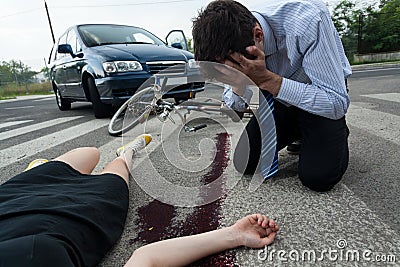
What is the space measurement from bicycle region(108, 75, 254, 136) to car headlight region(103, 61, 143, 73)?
0.61 meters

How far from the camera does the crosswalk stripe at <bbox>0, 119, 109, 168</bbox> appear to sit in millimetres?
2685

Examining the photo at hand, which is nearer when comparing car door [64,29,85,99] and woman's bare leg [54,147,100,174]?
woman's bare leg [54,147,100,174]

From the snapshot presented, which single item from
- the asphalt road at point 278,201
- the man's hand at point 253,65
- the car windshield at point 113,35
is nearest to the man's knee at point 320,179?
the asphalt road at point 278,201

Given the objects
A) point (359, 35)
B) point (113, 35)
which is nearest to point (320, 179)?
point (113, 35)

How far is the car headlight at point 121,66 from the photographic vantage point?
366 cm

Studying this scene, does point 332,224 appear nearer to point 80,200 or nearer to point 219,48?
point 219,48

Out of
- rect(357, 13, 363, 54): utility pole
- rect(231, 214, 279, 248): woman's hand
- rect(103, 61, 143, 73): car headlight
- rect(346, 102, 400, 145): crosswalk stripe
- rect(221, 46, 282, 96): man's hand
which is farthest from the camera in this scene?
rect(357, 13, 363, 54): utility pole

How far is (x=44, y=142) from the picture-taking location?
3.16 m

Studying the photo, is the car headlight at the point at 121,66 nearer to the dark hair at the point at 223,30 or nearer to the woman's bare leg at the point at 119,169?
the woman's bare leg at the point at 119,169

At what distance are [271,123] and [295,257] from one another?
0.88 m

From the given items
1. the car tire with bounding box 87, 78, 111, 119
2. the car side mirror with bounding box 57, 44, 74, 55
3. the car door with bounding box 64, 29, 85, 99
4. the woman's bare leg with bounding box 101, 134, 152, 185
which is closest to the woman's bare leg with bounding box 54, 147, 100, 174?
the woman's bare leg with bounding box 101, 134, 152, 185

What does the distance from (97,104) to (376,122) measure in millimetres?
3407

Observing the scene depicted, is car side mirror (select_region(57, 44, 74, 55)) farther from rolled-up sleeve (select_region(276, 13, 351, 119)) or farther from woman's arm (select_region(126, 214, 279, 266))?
woman's arm (select_region(126, 214, 279, 266))

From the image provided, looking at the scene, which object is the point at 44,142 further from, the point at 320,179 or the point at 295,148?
the point at 320,179
